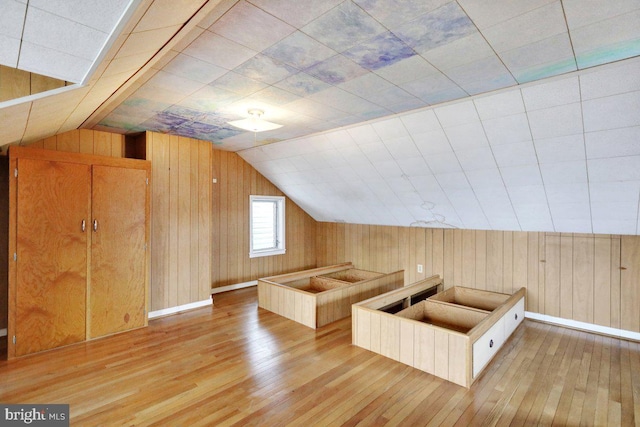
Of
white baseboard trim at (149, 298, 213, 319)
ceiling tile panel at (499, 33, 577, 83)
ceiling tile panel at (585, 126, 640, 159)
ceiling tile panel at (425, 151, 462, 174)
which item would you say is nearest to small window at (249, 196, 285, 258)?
white baseboard trim at (149, 298, 213, 319)

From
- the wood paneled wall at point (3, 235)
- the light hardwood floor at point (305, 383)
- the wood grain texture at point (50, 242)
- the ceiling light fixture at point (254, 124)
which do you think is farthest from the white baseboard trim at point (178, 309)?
the ceiling light fixture at point (254, 124)

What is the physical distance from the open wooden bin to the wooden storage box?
1.99ft

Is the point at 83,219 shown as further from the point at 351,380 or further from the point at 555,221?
the point at 555,221

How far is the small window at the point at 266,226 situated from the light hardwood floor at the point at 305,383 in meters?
2.36

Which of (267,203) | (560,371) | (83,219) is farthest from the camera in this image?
(267,203)

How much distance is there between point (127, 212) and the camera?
345cm

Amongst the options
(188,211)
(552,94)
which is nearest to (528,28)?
(552,94)

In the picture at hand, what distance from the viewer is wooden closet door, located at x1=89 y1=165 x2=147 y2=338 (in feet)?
10.6

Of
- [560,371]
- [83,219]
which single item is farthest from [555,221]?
[83,219]

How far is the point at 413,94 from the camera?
2660mm

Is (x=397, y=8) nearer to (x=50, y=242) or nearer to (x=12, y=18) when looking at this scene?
(x=12, y=18)

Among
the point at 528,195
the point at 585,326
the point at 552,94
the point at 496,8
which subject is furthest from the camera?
the point at 585,326

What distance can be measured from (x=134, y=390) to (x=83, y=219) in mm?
1784

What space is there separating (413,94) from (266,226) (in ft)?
12.8
